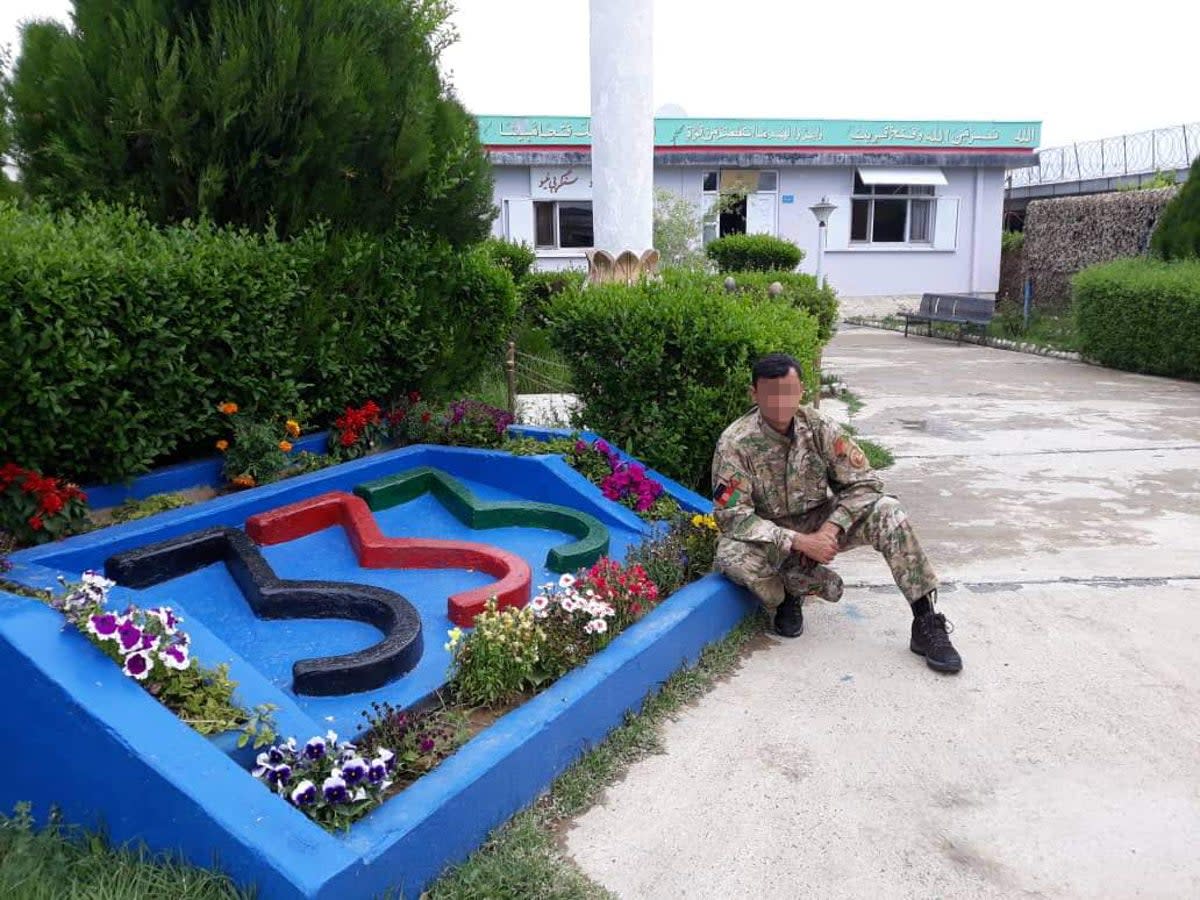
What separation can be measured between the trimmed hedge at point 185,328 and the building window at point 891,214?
19.6 metres

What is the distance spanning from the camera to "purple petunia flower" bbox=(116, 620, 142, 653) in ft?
8.27

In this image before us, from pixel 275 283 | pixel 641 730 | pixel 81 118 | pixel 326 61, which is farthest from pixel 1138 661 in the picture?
pixel 81 118

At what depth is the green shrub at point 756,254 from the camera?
16.2m

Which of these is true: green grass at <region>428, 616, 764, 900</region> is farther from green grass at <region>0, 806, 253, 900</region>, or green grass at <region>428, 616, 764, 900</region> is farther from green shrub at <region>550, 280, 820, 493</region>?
green shrub at <region>550, 280, 820, 493</region>

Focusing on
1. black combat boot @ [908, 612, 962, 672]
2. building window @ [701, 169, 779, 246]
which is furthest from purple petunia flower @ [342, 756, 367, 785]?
building window @ [701, 169, 779, 246]

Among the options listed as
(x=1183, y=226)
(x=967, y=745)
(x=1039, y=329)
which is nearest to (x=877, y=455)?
(x=967, y=745)

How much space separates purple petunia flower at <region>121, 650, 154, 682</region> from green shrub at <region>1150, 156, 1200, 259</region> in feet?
51.3

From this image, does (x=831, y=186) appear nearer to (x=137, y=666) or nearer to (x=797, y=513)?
(x=797, y=513)

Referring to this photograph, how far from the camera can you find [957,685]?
370cm

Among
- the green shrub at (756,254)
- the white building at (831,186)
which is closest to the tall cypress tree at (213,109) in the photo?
the green shrub at (756,254)

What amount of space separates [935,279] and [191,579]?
2286cm

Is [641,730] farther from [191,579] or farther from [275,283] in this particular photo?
[275,283]

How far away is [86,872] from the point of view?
2.29m

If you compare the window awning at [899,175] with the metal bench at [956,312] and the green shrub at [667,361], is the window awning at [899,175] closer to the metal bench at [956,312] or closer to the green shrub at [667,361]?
the metal bench at [956,312]
